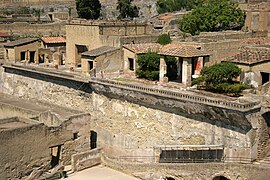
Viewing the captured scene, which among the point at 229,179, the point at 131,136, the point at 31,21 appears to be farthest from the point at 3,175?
the point at 31,21

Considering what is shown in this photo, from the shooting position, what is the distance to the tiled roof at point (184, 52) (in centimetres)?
2361

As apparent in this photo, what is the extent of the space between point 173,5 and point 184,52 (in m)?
41.1

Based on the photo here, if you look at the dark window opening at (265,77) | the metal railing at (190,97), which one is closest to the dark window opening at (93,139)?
the metal railing at (190,97)

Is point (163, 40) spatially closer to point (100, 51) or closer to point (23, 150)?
point (100, 51)

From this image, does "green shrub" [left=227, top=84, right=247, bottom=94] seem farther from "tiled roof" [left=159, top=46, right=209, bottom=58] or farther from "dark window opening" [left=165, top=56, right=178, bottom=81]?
"dark window opening" [left=165, top=56, right=178, bottom=81]

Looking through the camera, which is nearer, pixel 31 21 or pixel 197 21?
pixel 197 21

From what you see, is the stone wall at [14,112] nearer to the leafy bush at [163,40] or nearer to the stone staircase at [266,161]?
the leafy bush at [163,40]

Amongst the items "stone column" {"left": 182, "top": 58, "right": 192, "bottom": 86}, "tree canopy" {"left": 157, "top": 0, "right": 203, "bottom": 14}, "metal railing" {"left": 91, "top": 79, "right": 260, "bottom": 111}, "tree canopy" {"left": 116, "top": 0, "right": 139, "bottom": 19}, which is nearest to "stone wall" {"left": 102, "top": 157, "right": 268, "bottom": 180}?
"metal railing" {"left": 91, "top": 79, "right": 260, "bottom": 111}

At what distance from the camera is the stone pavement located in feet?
68.4

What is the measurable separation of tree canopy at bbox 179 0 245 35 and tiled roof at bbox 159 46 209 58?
45.1 ft

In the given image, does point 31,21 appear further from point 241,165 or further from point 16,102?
point 241,165

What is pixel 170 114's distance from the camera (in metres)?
22.0

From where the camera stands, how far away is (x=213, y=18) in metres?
37.8

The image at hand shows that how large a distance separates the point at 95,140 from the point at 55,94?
4.82m
